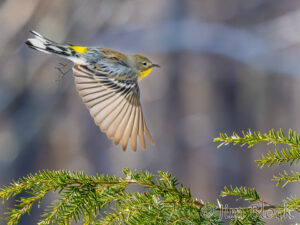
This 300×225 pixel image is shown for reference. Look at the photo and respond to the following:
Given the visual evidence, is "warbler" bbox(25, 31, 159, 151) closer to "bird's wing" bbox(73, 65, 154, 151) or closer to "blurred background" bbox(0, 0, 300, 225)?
"bird's wing" bbox(73, 65, 154, 151)

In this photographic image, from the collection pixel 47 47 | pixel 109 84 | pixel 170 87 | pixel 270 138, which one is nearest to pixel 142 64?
pixel 109 84

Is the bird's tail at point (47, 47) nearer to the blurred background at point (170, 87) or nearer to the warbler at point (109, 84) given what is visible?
the warbler at point (109, 84)

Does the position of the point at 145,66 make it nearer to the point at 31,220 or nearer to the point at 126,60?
the point at 126,60

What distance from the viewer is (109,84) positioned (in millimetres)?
1881

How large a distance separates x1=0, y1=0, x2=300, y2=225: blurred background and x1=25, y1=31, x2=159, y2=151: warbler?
3.25 m

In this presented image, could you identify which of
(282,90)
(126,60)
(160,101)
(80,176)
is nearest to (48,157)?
(160,101)

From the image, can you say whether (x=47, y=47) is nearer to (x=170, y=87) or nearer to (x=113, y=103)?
(x=113, y=103)

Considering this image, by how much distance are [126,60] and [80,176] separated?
0.88 meters

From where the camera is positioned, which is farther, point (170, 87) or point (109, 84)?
point (170, 87)

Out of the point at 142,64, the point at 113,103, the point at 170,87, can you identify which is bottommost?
the point at 113,103

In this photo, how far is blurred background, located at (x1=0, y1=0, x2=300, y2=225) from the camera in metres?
5.35

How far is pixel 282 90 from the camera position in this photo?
5.70m

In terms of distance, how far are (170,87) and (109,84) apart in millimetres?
3714

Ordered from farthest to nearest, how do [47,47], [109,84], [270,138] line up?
[109,84] → [47,47] → [270,138]
